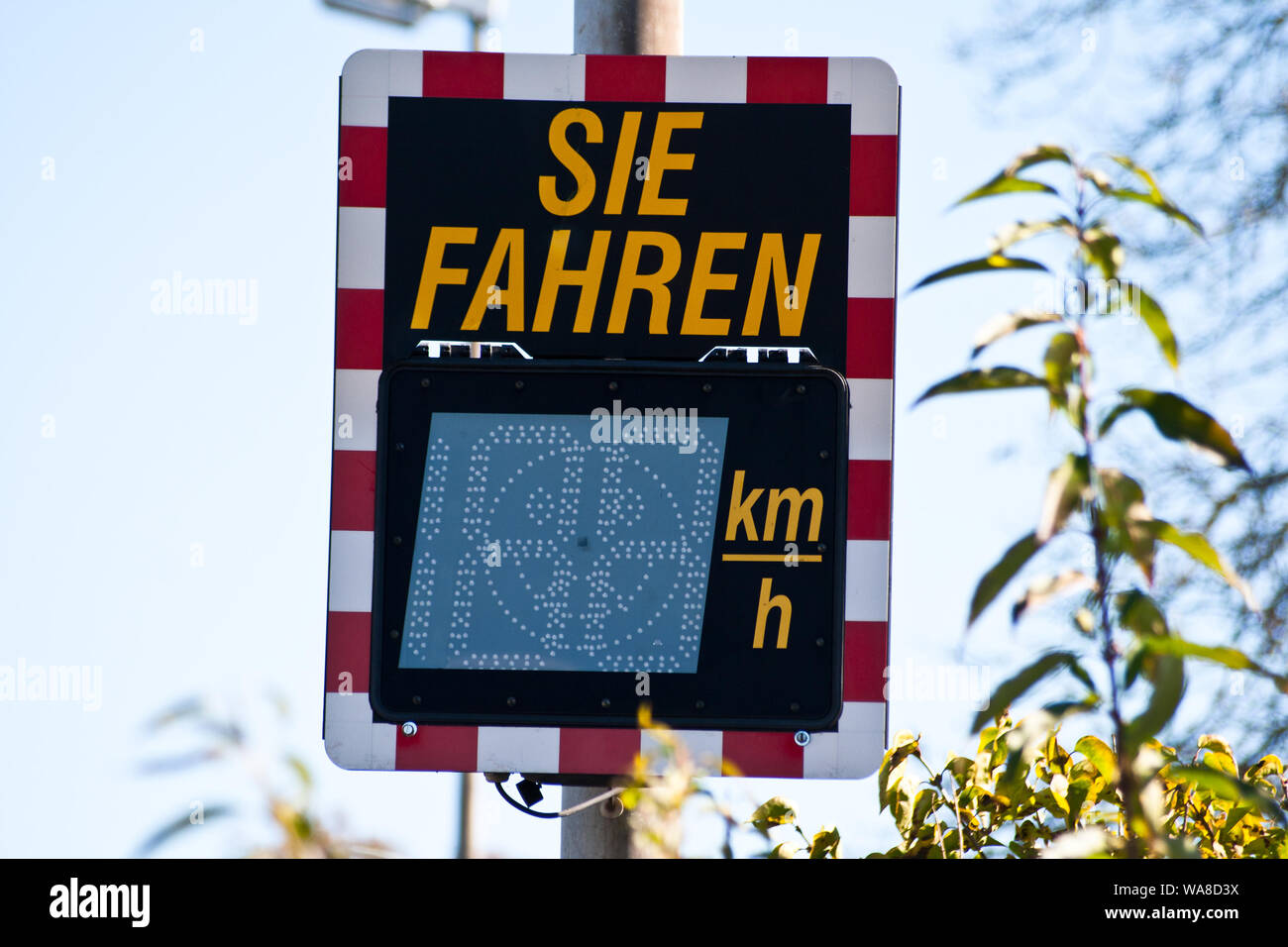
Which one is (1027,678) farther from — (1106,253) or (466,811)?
(466,811)

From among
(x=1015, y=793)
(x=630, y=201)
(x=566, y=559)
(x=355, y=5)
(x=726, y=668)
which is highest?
(x=355, y=5)

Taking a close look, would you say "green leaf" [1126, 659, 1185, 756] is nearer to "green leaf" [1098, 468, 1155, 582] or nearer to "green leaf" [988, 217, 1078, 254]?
"green leaf" [1098, 468, 1155, 582]

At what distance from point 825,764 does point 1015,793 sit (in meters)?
0.33

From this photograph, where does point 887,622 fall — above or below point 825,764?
above

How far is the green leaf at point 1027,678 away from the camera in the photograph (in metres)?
1.14

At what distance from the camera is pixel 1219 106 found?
846 centimetres

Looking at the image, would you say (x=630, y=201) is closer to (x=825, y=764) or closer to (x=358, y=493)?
(x=358, y=493)

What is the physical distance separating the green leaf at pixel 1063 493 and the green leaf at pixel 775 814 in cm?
113

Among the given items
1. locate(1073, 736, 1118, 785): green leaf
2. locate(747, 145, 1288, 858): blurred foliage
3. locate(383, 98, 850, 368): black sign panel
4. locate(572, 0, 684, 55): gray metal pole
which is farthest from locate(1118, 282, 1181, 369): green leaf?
locate(572, 0, 684, 55): gray metal pole

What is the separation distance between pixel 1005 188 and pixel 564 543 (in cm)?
117

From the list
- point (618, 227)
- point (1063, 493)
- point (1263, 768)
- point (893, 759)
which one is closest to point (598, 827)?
point (893, 759)

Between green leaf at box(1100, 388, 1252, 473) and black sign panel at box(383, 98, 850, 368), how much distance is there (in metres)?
1.18
